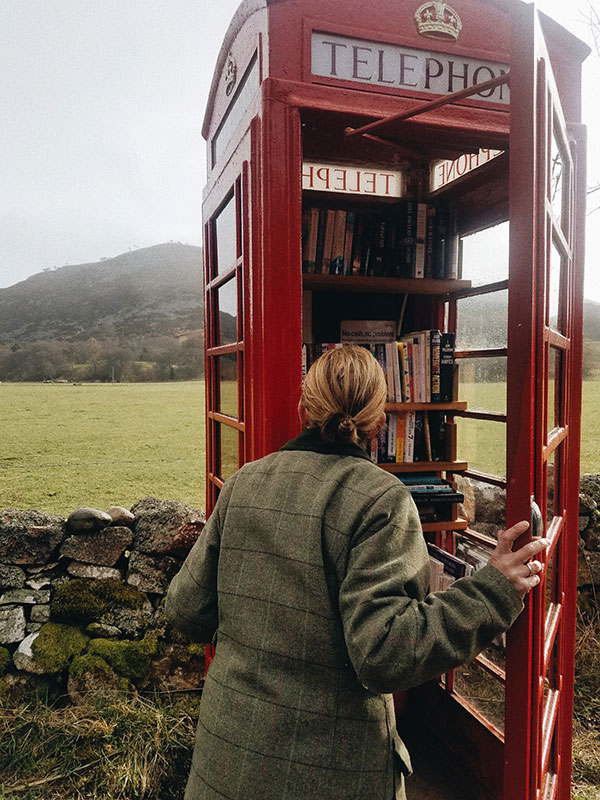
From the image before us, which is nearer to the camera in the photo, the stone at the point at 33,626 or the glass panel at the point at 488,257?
the glass panel at the point at 488,257

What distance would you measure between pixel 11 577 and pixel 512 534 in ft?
9.27

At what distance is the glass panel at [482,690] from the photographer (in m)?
2.32

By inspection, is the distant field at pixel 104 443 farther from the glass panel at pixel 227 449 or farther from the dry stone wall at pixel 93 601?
the glass panel at pixel 227 449

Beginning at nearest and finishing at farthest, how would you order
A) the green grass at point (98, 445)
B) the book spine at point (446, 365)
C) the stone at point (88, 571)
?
the book spine at point (446, 365)
the stone at point (88, 571)
the green grass at point (98, 445)

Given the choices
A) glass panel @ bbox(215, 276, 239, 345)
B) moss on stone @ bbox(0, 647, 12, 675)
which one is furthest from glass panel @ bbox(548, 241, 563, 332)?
moss on stone @ bbox(0, 647, 12, 675)

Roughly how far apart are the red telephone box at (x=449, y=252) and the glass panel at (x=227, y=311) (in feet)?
0.05

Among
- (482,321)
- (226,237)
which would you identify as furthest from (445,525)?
(226,237)

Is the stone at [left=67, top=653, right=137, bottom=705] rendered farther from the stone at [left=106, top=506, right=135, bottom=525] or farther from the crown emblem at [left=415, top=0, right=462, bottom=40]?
the crown emblem at [left=415, top=0, right=462, bottom=40]

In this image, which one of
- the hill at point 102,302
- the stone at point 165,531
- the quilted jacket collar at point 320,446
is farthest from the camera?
the hill at point 102,302

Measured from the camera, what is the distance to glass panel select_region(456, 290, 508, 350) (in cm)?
251

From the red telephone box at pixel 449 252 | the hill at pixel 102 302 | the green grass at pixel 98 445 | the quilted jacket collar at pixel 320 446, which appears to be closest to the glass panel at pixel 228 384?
the red telephone box at pixel 449 252

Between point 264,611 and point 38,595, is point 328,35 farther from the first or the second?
A: point 38,595

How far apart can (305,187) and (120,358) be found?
4.56 meters

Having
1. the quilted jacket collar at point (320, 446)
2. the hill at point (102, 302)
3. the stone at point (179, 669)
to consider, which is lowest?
Answer: the stone at point (179, 669)
